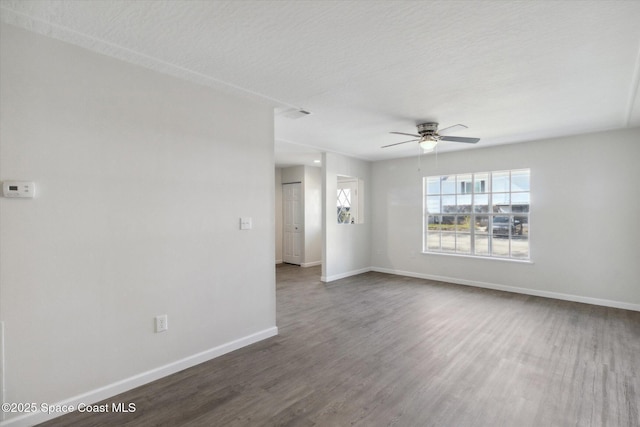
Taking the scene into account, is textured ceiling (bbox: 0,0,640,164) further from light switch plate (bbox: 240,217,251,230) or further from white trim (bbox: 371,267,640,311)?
white trim (bbox: 371,267,640,311)

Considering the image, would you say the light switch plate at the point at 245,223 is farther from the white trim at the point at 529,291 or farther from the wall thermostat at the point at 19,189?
the white trim at the point at 529,291

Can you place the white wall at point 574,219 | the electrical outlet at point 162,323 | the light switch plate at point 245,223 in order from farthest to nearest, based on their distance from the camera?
the white wall at point 574,219 → the light switch plate at point 245,223 → the electrical outlet at point 162,323

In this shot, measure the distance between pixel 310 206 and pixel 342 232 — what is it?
187 cm

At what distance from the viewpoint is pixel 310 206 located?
806 centimetres

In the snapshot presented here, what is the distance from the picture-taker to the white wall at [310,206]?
7957 millimetres

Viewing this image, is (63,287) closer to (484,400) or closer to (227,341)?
(227,341)

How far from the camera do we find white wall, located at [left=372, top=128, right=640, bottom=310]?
4.35 m

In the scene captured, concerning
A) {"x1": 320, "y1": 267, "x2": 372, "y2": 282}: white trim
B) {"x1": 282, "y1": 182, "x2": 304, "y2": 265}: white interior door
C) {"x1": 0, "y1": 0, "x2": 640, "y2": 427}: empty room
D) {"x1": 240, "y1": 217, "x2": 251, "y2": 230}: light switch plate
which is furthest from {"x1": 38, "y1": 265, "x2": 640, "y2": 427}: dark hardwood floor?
{"x1": 282, "y1": 182, "x2": 304, "y2": 265}: white interior door

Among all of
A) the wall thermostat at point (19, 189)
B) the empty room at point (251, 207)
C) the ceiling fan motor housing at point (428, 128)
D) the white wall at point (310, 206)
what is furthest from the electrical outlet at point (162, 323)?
the white wall at point (310, 206)

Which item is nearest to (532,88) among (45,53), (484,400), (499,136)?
(499,136)

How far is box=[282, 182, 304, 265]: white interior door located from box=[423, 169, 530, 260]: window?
3.18 meters

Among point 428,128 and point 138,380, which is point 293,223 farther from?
point 138,380

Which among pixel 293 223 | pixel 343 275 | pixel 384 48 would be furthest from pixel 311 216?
pixel 384 48

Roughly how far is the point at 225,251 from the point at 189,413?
4.43 feet
